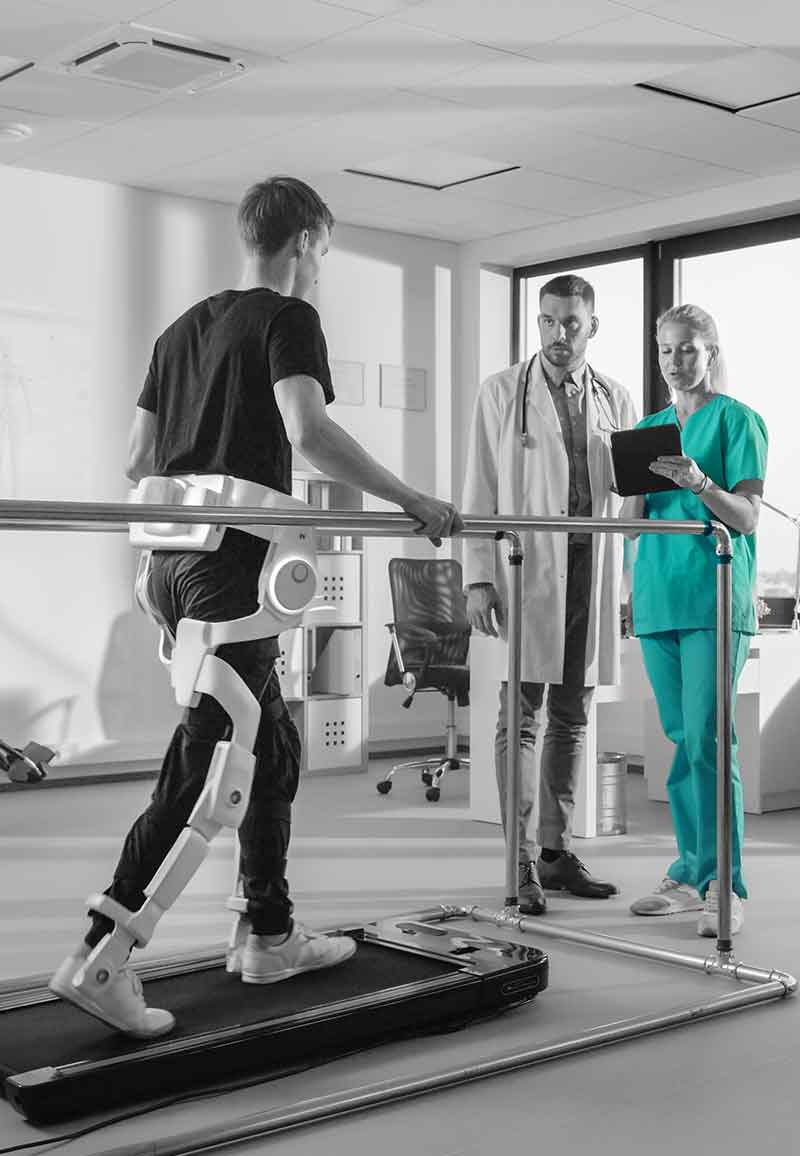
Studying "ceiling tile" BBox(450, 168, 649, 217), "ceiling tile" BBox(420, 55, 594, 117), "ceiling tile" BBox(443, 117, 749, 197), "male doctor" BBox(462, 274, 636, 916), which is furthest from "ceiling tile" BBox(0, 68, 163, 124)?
"male doctor" BBox(462, 274, 636, 916)

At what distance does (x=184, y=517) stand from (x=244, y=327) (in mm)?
473

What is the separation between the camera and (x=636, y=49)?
490 cm

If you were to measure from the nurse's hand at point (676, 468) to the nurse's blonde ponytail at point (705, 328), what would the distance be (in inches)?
18.6

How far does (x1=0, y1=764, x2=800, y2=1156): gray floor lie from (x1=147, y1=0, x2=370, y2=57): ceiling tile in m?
2.57

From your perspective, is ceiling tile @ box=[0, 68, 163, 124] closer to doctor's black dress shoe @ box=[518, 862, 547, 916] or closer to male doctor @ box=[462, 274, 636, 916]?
male doctor @ box=[462, 274, 636, 916]

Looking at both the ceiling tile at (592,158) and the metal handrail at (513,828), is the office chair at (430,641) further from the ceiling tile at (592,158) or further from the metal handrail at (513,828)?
the metal handrail at (513,828)

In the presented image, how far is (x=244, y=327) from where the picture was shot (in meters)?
2.68

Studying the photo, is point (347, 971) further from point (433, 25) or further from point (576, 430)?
point (433, 25)

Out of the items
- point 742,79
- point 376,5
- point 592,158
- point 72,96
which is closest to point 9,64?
point 72,96

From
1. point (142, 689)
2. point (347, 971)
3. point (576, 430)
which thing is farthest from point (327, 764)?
point (347, 971)

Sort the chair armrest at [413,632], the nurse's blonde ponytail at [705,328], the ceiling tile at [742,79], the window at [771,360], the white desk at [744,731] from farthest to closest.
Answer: the window at [771,360] → the chair armrest at [413,632] → the white desk at [744,731] → the ceiling tile at [742,79] → the nurse's blonde ponytail at [705,328]

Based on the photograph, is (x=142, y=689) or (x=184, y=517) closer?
(x=184, y=517)

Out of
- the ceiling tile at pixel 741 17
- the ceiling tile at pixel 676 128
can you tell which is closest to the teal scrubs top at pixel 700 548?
the ceiling tile at pixel 741 17

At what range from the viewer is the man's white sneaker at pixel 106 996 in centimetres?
244
